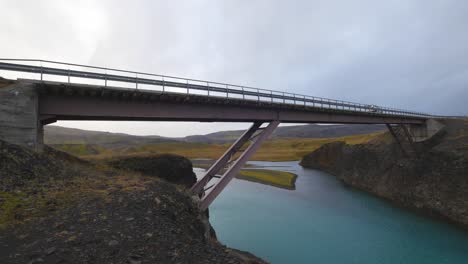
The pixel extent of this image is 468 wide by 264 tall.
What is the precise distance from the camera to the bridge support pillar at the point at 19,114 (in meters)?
8.76

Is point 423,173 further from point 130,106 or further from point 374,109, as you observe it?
point 130,106

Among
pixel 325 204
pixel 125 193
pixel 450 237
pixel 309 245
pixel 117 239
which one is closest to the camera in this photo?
pixel 117 239

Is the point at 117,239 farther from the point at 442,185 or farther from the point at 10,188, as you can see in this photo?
the point at 442,185

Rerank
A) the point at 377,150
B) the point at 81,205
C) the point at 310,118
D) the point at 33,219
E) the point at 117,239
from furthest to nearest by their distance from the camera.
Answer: the point at 377,150
the point at 310,118
the point at 81,205
the point at 33,219
the point at 117,239

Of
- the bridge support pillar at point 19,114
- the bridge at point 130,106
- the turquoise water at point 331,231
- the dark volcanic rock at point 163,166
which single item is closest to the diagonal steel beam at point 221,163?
the bridge at point 130,106

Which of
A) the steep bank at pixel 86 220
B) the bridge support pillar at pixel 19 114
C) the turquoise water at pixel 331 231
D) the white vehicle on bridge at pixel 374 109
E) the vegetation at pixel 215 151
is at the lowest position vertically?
the turquoise water at pixel 331 231

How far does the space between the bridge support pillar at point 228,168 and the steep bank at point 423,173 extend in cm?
2112

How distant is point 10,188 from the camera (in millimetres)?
6980

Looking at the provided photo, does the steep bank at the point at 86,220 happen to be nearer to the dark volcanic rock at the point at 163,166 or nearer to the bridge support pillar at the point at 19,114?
the bridge support pillar at the point at 19,114

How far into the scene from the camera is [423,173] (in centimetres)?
2620

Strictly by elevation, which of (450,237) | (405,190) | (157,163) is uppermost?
(157,163)

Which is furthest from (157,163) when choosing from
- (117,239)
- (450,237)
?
(450,237)

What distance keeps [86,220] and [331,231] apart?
1904 cm

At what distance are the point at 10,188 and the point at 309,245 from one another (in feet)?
57.5
